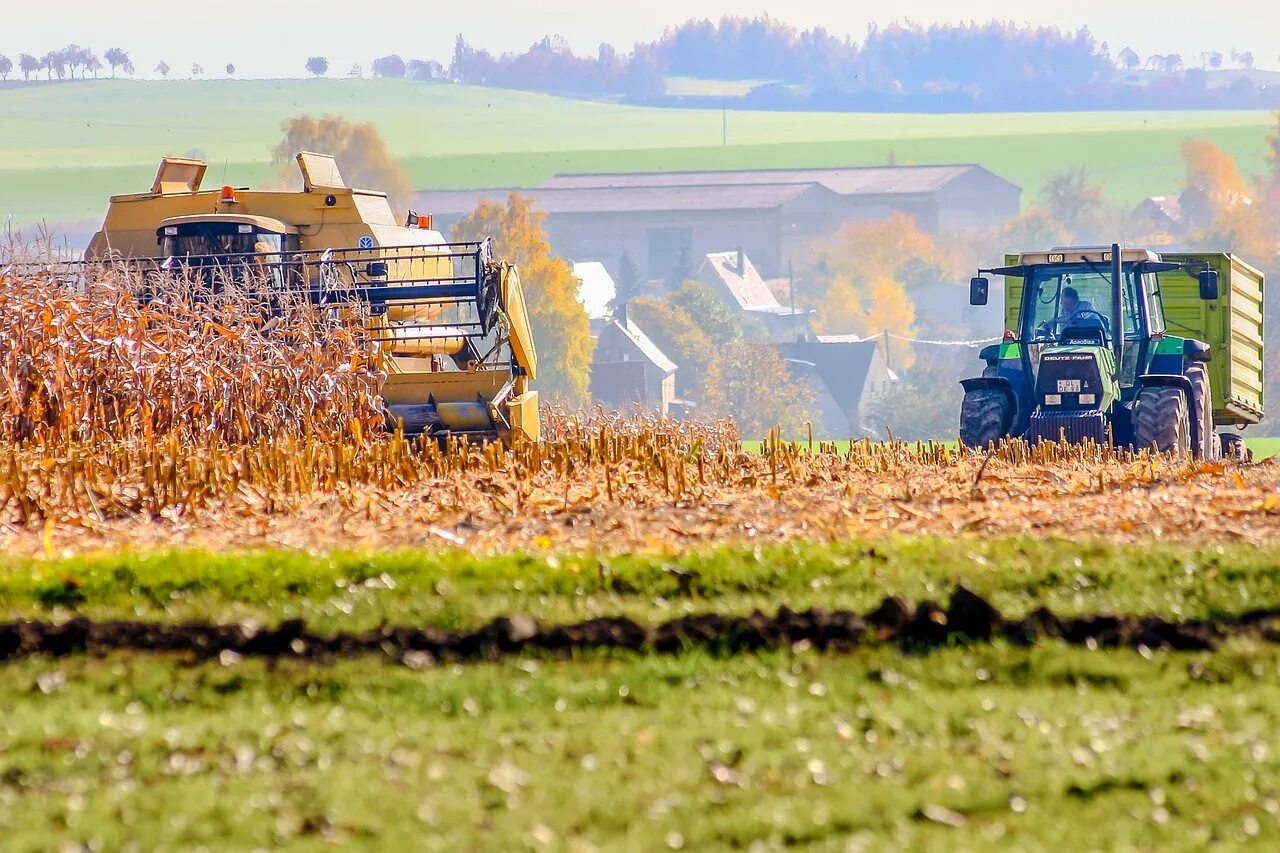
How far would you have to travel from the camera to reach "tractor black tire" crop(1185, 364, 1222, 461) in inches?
715

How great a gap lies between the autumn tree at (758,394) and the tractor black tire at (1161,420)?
7277 cm

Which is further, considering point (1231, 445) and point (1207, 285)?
point (1231, 445)

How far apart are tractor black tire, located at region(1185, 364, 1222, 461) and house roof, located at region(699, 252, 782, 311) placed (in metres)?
118

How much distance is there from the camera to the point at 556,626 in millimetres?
7684

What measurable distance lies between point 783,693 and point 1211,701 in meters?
1.57

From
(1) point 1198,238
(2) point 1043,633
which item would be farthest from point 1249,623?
(1) point 1198,238

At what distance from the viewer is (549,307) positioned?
3583 inches

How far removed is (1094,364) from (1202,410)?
6.03ft

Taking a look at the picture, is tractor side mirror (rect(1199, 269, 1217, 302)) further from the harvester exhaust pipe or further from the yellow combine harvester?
the yellow combine harvester

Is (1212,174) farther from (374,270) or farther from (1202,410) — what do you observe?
(374,270)

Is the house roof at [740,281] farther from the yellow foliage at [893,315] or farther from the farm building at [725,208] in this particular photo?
the yellow foliage at [893,315]

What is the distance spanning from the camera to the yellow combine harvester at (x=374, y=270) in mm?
16812

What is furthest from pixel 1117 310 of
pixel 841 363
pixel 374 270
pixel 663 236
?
pixel 663 236

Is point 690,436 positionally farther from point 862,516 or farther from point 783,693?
point 783,693
